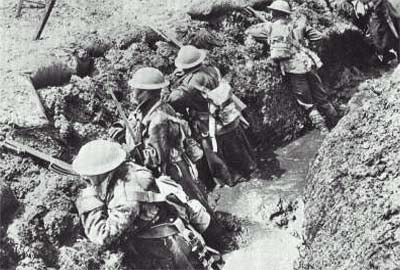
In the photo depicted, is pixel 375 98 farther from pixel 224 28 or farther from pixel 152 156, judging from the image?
pixel 224 28

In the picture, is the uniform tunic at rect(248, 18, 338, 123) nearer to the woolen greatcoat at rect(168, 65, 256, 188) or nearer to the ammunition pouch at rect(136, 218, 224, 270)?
the woolen greatcoat at rect(168, 65, 256, 188)

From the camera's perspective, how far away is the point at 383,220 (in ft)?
15.2

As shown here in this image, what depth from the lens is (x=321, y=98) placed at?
9.29 m

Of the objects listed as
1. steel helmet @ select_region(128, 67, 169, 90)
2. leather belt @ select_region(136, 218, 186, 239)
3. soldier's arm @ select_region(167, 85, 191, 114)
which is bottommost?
leather belt @ select_region(136, 218, 186, 239)

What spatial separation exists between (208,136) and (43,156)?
255 cm

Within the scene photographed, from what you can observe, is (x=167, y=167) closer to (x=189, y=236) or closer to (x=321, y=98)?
(x=189, y=236)

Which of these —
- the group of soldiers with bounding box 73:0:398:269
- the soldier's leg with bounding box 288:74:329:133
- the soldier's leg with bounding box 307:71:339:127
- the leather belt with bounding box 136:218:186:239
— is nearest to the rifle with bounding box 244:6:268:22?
the group of soldiers with bounding box 73:0:398:269

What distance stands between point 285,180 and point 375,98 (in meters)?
2.24

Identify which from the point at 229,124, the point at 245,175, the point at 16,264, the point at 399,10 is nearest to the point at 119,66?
the point at 229,124

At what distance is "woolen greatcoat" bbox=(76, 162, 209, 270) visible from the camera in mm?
5062

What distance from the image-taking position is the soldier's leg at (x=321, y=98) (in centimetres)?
921

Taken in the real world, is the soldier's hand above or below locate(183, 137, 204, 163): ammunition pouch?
above

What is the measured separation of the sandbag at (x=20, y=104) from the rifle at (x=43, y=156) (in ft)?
0.98

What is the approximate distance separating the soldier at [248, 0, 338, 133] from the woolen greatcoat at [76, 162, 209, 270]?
380 centimetres
